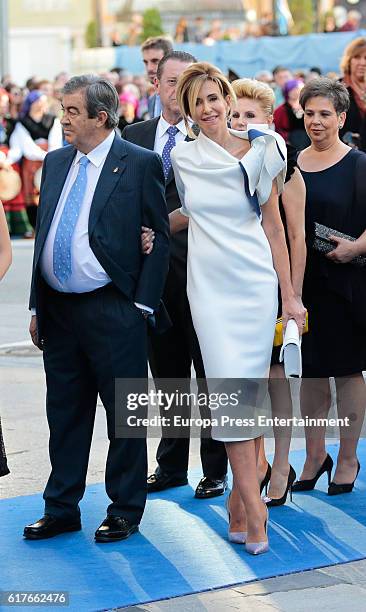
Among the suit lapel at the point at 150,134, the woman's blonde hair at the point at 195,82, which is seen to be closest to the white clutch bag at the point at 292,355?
the woman's blonde hair at the point at 195,82

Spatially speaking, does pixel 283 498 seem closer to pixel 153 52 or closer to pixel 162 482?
pixel 162 482

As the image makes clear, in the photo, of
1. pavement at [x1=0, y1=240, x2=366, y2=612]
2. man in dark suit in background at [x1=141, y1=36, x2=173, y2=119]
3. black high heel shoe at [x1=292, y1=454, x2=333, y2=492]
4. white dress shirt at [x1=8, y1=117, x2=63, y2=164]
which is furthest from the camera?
white dress shirt at [x1=8, y1=117, x2=63, y2=164]

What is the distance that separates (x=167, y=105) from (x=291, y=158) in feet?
2.51

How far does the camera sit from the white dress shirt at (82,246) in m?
5.59

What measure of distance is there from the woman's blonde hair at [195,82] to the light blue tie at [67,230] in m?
0.52

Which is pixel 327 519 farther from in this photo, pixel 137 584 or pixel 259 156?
pixel 259 156

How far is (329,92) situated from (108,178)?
4.42 ft

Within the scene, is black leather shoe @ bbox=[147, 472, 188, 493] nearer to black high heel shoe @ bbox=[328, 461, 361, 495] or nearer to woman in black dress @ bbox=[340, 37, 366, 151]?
black high heel shoe @ bbox=[328, 461, 361, 495]

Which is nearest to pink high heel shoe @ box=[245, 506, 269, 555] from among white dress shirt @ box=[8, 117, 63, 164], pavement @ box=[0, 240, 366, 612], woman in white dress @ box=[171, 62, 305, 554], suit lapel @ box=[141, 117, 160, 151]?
woman in white dress @ box=[171, 62, 305, 554]

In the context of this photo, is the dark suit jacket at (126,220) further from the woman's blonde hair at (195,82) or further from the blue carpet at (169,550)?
the blue carpet at (169,550)

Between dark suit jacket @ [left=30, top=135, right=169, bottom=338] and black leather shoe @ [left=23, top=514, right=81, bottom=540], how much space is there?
36.3 inches

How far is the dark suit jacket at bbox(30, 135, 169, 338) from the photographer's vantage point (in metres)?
5.58

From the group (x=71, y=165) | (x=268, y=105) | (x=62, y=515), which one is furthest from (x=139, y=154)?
(x=62, y=515)

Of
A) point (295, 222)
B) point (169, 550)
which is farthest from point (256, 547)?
point (295, 222)
